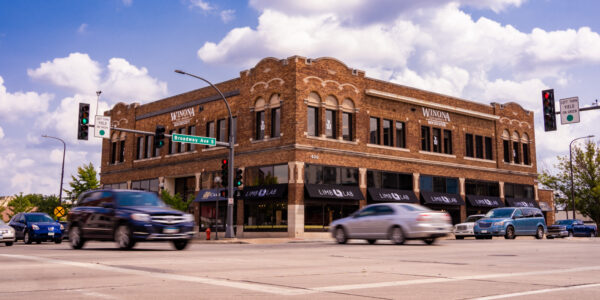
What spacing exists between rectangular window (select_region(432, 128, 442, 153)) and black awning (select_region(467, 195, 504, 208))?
4592 mm

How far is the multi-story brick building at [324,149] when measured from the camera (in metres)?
33.6

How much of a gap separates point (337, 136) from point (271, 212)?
6.35 m

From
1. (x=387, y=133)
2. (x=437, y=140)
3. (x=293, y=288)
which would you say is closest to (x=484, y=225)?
(x=387, y=133)

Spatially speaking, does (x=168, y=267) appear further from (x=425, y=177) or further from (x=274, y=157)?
(x=425, y=177)

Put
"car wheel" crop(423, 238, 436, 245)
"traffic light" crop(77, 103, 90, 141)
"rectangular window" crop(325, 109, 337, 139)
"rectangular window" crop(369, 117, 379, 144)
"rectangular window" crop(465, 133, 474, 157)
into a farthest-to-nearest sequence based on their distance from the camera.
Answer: "rectangular window" crop(465, 133, 474, 157) < "rectangular window" crop(369, 117, 379, 144) < "rectangular window" crop(325, 109, 337, 139) < "traffic light" crop(77, 103, 90, 141) < "car wheel" crop(423, 238, 436, 245)

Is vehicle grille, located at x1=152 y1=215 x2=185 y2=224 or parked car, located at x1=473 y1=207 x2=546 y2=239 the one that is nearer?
vehicle grille, located at x1=152 y1=215 x2=185 y2=224

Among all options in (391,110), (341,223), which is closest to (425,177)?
(391,110)

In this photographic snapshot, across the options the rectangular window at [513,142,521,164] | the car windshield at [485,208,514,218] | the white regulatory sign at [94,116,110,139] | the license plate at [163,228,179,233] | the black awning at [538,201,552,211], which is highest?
the rectangular window at [513,142,521,164]

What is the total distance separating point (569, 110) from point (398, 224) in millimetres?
8514

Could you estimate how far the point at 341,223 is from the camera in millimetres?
20750

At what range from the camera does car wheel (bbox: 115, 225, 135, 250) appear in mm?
14648

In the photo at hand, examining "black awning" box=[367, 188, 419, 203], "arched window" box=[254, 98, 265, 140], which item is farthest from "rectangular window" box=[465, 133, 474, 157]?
"arched window" box=[254, 98, 265, 140]

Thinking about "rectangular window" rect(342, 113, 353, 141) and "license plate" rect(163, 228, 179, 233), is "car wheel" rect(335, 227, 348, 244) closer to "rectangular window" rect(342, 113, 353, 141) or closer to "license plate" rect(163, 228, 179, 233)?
"license plate" rect(163, 228, 179, 233)

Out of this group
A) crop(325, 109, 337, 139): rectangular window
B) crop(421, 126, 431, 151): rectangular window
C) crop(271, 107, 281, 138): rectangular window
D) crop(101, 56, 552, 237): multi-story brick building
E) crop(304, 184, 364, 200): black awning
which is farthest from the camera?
crop(421, 126, 431, 151): rectangular window
